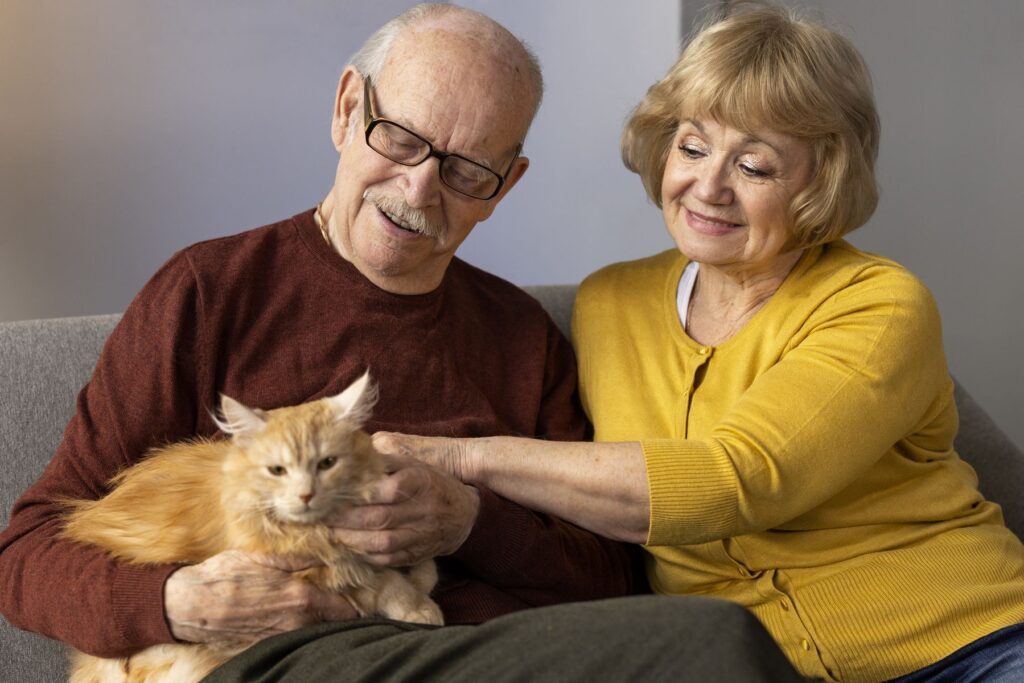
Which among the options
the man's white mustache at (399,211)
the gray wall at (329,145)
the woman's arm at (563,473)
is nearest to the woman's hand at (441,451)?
the woman's arm at (563,473)

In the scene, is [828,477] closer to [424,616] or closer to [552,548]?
[552,548]

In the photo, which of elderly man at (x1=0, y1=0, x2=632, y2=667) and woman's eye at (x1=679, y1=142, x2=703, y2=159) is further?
woman's eye at (x1=679, y1=142, x2=703, y2=159)

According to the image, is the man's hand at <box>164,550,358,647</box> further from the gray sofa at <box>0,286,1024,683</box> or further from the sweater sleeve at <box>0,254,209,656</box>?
the gray sofa at <box>0,286,1024,683</box>

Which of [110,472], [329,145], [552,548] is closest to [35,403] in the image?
[110,472]

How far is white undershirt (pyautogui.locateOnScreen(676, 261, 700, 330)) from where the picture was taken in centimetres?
227

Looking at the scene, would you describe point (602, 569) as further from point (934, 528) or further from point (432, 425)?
point (934, 528)

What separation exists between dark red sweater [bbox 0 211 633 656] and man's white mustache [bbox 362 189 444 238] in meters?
0.13

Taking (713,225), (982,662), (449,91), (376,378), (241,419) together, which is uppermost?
(449,91)

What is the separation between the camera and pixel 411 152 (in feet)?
6.49

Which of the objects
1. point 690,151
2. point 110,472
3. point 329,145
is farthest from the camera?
point 329,145

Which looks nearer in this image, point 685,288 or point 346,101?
point 346,101

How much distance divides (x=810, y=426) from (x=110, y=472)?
1140mm

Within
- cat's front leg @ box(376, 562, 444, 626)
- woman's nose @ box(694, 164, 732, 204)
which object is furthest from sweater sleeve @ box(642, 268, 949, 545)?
cat's front leg @ box(376, 562, 444, 626)

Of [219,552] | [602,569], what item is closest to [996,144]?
[602,569]
